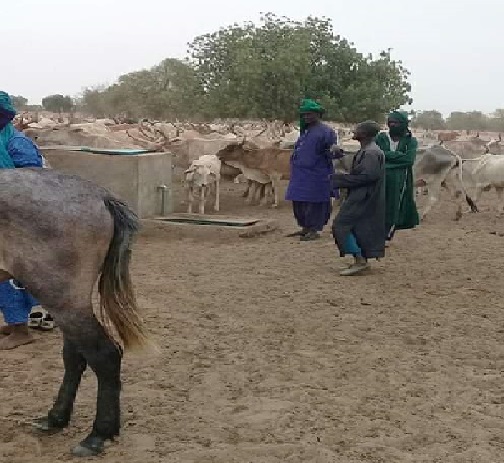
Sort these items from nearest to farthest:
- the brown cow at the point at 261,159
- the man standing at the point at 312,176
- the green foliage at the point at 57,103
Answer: the man standing at the point at 312,176
the brown cow at the point at 261,159
the green foliage at the point at 57,103

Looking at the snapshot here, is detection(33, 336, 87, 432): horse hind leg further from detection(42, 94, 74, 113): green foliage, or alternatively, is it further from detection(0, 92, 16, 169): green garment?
detection(42, 94, 74, 113): green foliage

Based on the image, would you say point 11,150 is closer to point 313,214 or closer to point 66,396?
point 66,396

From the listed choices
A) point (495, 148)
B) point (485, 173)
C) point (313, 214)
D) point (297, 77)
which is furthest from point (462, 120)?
point (313, 214)

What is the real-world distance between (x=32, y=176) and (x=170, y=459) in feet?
4.79

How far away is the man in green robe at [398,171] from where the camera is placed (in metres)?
8.38

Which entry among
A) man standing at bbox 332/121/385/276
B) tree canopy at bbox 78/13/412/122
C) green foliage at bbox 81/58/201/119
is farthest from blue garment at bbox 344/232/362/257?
green foliage at bbox 81/58/201/119

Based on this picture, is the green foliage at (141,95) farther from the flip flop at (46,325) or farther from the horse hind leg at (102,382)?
the horse hind leg at (102,382)

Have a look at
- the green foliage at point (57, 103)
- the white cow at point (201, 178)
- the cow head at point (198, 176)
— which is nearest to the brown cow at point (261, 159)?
the white cow at point (201, 178)

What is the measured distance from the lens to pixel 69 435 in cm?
394

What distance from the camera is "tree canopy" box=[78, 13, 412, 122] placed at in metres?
26.1

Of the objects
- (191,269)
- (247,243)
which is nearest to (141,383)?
(191,269)

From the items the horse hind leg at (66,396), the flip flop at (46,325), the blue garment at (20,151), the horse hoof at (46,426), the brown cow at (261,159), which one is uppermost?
the blue garment at (20,151)

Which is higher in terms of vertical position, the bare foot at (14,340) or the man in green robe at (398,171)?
the man in green robe at (398,171)

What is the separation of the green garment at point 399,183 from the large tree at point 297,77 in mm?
17579
